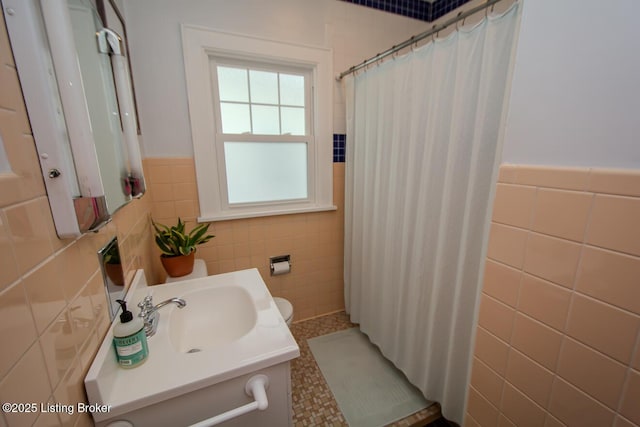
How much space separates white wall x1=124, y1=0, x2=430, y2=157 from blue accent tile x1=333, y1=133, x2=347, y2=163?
0.34m

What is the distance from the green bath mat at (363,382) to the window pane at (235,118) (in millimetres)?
1661

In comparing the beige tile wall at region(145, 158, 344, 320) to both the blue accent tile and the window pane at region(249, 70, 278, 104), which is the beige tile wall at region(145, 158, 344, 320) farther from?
the window pane at region(249, 70, 278, 104)

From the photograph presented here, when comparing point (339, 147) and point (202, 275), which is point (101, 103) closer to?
point (202, 275)

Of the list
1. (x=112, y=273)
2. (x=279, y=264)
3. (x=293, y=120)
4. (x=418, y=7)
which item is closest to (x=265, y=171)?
(x=293, y=120)

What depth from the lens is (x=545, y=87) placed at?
0.63 metres

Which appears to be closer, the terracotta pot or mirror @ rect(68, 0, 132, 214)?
mirror @ rect(68, 0, 132, 214)

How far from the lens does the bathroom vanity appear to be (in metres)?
0.62

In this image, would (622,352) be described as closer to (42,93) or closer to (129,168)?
(42,93)

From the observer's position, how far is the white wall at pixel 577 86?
0.51m

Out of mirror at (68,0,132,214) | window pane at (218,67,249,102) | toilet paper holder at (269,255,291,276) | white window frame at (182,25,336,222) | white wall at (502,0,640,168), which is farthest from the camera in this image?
toilet paper holder at (269,255,291,276)

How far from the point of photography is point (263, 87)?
5.72ft

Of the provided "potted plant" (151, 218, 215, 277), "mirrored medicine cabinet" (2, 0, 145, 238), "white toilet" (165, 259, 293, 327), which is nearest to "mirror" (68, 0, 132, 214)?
"mirrored medicine cabinet" (2, 0, 145, 238)

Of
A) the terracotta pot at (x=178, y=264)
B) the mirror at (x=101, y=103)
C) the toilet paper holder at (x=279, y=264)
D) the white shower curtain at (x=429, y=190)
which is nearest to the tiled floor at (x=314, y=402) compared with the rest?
the white shower curtain at (x=429, y=190)

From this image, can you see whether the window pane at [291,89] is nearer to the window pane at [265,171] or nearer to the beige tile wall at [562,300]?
the window pane at [265,171]
